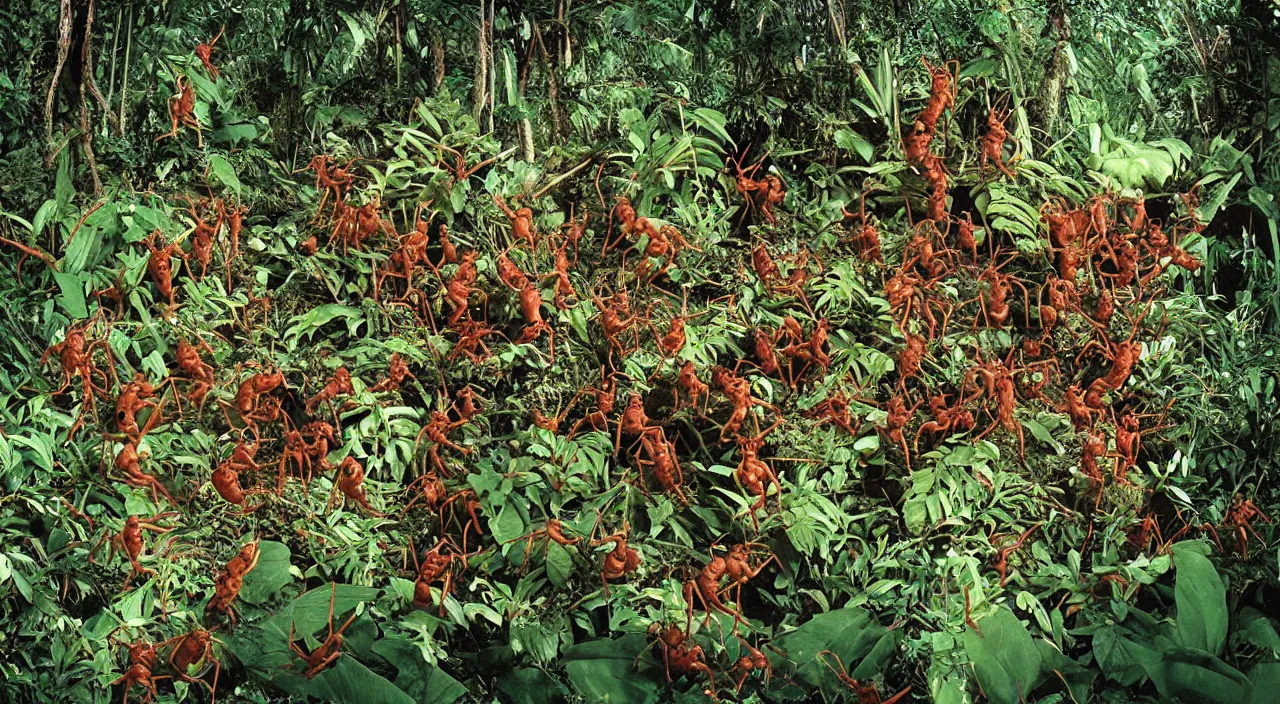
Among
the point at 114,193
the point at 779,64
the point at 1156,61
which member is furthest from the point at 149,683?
the point at 1156,61

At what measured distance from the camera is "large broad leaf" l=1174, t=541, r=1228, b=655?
3035 mm

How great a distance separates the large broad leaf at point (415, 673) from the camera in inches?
115

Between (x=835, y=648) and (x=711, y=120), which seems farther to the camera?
(x=711, y=120)

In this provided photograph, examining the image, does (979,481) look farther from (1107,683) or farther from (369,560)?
(369,560)

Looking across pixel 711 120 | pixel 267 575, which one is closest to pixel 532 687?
pixel 267 575

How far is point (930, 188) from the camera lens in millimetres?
3340

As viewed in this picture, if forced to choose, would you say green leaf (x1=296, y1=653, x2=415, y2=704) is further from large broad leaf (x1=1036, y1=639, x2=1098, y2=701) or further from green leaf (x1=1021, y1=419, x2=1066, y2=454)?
green leaf (x1=1021, y1=419, x2=1066, y2=454)

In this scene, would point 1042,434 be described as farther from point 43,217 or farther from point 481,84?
point 43,217

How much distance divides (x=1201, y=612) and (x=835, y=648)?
89 cm

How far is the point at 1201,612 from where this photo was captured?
3039mm

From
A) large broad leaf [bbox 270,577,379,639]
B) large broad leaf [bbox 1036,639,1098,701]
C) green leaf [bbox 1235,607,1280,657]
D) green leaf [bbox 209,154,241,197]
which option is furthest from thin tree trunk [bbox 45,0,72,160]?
green leaf [bbox 1235,607,1280,657]

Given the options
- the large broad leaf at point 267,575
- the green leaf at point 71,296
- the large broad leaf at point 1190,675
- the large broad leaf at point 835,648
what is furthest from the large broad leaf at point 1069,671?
the green leaf at point 71,296

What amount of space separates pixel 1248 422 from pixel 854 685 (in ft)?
4.05

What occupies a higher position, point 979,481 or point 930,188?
point 930,188
